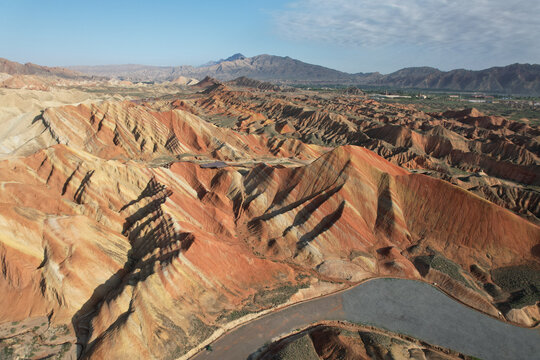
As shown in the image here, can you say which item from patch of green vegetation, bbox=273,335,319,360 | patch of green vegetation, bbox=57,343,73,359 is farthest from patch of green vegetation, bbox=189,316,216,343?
patch of green vegetation, bbox=57,343,73,359

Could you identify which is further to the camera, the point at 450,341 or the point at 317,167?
the point at 317,167

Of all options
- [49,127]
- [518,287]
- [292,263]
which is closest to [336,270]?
[292,263]

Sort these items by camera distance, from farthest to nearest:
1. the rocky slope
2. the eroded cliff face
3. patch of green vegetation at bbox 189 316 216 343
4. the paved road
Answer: the rocky slope, the paved road, the eroded cliff face, patch of green vegetation at bbox 189 316 216 343

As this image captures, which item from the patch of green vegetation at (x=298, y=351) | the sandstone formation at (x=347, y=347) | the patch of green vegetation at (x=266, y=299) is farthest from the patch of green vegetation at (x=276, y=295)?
the patch of green vegetation at (x=298, y=351)

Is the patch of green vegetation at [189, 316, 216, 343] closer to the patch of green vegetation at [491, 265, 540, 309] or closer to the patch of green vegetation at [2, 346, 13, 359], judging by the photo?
the patch of green vegetation at [2, 346, 13, 359]

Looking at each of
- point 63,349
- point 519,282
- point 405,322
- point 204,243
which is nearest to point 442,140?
point 519,282

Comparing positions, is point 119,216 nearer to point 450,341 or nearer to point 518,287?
point 450,341
